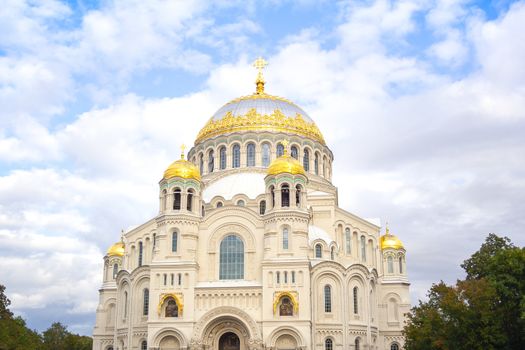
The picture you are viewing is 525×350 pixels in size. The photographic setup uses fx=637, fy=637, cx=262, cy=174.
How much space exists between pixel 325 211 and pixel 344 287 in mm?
7619

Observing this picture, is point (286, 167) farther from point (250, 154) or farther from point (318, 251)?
point (250, 154)

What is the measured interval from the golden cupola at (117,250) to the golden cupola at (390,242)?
20926 mm

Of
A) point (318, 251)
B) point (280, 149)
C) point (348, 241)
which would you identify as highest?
point (280, 149)

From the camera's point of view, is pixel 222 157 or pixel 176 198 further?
pixel 222 157

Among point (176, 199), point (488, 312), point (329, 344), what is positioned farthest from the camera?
point (176, 199)

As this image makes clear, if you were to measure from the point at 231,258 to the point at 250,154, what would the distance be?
561 inches

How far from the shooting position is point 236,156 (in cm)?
5388

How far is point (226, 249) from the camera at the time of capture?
41.6 m

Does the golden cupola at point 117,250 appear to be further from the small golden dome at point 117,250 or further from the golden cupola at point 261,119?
the golden cupola at point 261,119

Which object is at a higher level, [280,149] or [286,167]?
[280,149]

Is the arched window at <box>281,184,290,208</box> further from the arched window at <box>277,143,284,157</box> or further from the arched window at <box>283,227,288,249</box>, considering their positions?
the arched window at <box>277,143,284,157</box>

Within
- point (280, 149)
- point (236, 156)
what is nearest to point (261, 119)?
point (280, 149)

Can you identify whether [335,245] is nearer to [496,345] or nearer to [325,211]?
[325,211]

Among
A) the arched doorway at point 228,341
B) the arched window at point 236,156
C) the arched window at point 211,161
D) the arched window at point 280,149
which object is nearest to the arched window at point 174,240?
the arched doorway at point 228,341
